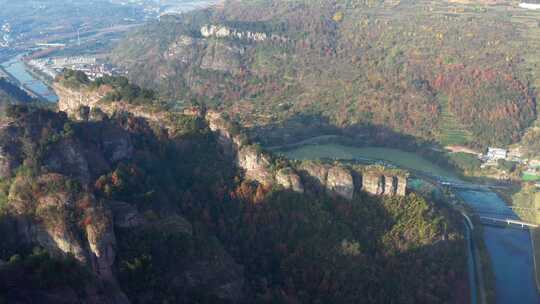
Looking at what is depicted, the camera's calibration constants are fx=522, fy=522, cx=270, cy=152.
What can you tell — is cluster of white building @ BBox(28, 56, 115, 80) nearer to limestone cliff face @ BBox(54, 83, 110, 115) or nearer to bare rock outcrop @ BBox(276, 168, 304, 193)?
limestone cliff face @ BBox(54, 83, 110, 115)

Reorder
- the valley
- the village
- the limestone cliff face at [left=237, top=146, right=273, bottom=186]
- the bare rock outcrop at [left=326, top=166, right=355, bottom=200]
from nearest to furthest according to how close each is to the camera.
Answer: the valley < the limestone cliff face at [left=237, top=146, right=273, bottom=186] < the bare rock outcrop at [left=326, top=166, right=355, bottom=200] < the village

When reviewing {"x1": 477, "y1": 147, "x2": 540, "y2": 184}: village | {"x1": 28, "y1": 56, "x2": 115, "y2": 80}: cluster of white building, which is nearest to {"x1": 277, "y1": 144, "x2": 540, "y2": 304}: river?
{"x1": 477, "y1": 147, "x2": 540, "y2": 184}: village

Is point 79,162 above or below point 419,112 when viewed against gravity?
above

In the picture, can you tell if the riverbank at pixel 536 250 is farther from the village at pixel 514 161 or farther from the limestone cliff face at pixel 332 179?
the limestone cliff face at pixel 332 179

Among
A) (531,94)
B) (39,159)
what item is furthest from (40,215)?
(531,94)

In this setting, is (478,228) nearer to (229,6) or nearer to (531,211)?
(531,211)

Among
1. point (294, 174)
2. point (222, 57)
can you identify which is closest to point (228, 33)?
point (222, 57)

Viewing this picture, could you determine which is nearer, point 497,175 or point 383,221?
point 383,221

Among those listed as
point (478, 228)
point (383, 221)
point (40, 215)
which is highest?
point (40, 215)
